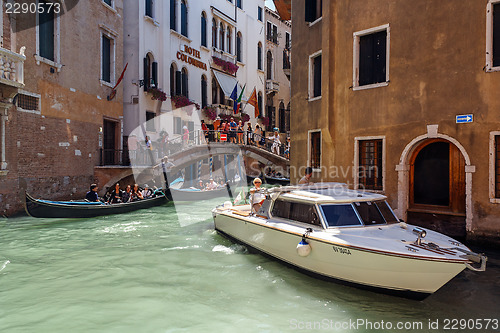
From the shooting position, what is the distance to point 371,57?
9523 mm

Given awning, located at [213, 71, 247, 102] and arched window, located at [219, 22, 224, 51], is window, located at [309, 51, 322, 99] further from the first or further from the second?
arched window, located at [219, 22, 224, 51]

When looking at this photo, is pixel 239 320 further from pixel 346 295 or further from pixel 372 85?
pixel 372 85

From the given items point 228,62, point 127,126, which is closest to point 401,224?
point 127,126

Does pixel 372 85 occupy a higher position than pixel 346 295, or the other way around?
pixel 372 85

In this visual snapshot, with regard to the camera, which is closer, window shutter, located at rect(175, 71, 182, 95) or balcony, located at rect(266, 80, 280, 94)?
window shutter, located at rect(175, 71, 182, 95)

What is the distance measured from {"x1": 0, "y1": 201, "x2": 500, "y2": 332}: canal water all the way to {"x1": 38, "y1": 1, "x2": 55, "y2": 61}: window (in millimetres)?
6562

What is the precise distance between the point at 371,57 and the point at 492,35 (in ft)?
8.42

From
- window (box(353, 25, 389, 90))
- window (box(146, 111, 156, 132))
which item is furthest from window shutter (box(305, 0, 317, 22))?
window (box(146, 111, 156, 132))

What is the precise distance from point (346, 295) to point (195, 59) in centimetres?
1864

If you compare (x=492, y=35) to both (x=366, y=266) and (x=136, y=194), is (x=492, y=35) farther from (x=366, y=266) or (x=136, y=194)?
(x=136, y=194)

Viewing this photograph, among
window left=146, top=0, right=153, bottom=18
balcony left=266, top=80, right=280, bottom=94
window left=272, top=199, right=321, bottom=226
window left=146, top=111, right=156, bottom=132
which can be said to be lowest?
window left=272, top=199, right=321, bottom=226

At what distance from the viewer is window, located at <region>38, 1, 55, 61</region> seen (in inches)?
472

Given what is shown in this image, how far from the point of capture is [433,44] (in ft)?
27.3

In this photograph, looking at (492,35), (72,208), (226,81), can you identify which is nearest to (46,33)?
(72,208)
